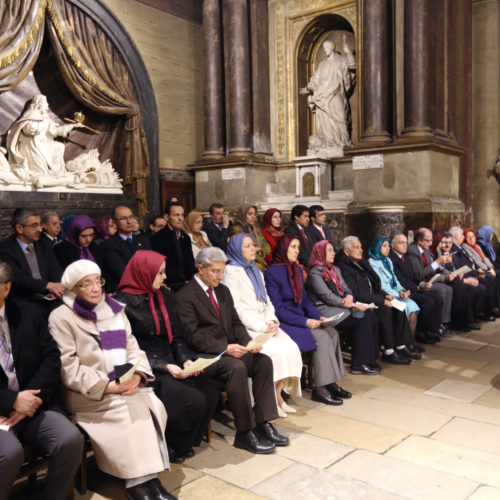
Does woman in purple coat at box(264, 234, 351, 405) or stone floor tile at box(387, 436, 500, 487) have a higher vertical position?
woman in purple coat at box(264, 234, 351, 405)

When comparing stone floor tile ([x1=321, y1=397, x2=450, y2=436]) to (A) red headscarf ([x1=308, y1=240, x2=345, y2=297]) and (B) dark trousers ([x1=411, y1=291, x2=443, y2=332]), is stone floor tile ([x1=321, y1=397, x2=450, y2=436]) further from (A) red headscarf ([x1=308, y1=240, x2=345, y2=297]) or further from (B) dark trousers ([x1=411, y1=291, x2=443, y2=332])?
(B) dark trousers ([x1=411, y1=291, x2=443, y2=332])

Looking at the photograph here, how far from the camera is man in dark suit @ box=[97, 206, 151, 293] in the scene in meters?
4.69

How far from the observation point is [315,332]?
430cm

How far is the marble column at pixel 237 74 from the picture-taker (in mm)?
9492

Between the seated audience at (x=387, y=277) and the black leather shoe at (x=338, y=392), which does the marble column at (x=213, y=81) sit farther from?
the black leather shoe at (x=338, y=392)

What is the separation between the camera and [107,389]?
284 centimetres

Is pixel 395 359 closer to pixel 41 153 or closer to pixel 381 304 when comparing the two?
pixel 381 304

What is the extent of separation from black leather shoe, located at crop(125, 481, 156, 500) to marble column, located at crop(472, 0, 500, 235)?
849 centimetres

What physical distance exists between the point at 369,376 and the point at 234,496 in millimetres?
2253

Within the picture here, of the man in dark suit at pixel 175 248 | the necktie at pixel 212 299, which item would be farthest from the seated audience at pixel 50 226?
the necktie at pixel 212 299

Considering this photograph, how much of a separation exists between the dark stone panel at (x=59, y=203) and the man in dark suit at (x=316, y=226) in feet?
11.0

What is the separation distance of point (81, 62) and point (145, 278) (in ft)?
19.8

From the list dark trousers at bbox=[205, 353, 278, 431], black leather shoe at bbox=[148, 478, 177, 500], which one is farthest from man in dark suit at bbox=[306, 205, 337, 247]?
black leather shoe at bbox=[148, 478, 177, 500]

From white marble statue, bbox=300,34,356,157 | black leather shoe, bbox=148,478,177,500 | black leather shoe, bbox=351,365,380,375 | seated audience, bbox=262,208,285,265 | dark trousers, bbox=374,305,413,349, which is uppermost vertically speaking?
white marble statue, bbox=300,34,356,157
